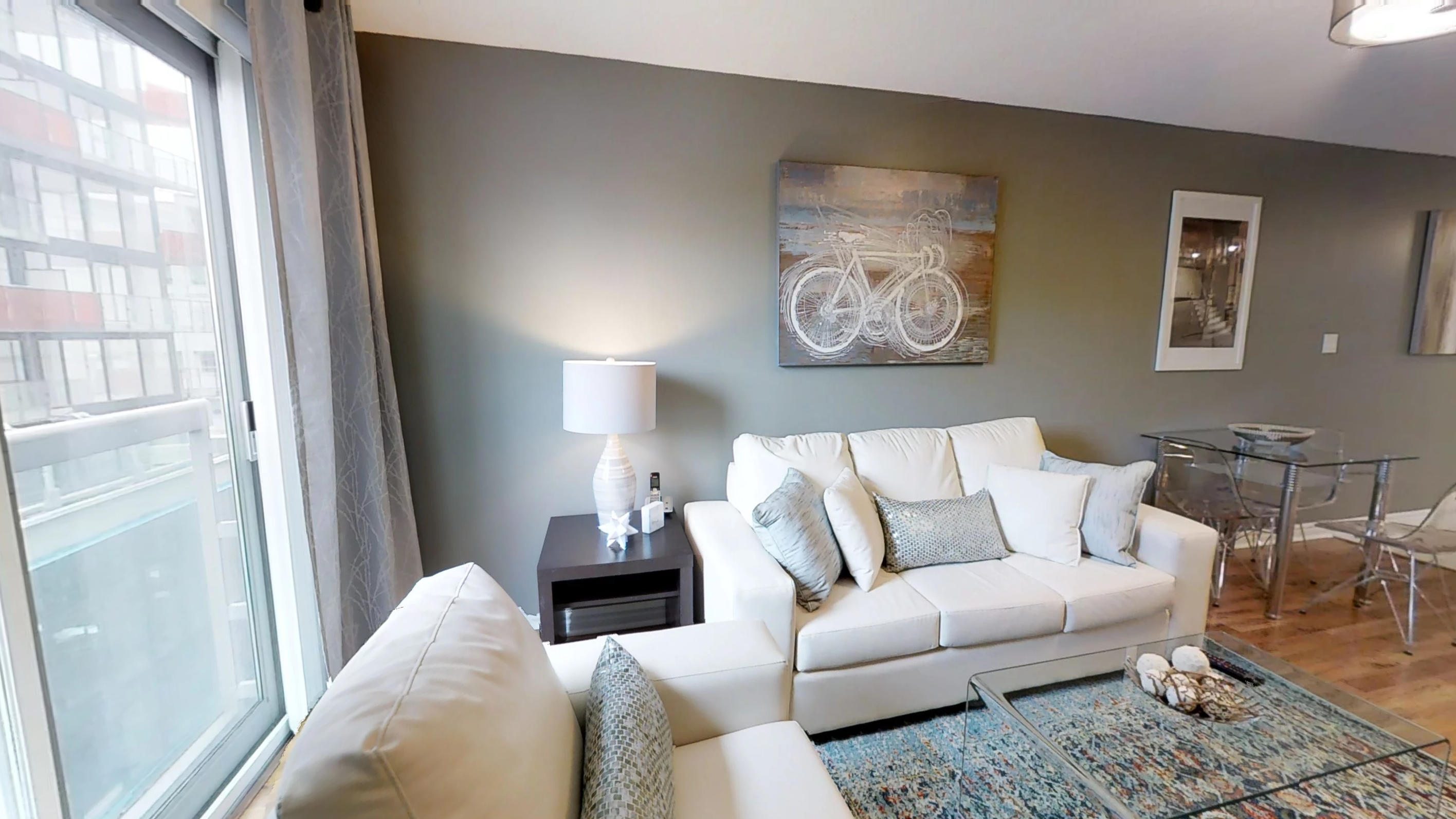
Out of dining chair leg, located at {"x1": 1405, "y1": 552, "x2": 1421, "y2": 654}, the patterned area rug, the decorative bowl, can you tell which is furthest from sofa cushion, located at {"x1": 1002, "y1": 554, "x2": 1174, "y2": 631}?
the decorative bowl

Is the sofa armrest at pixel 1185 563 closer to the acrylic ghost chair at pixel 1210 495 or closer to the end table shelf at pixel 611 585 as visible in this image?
the acrylic ghost chair at pixel 1210 495

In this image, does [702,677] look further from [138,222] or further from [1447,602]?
[1447,602]

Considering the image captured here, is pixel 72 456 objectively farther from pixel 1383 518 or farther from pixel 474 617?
pixel 1383 518

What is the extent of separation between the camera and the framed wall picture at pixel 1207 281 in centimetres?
297

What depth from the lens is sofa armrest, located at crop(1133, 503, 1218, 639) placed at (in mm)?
2092

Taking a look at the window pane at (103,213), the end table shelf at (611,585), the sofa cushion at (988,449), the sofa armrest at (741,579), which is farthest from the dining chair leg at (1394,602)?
the window pane at (103,213)

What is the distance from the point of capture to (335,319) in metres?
1.74

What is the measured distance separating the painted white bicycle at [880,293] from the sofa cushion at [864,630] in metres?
1.14

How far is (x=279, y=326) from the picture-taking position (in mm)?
1639

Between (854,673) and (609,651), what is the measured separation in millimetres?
958

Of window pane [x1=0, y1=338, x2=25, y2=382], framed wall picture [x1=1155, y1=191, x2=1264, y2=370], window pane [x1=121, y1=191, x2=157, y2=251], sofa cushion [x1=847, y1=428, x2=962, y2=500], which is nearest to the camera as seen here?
Result: window pane [x1=0, y1=338, x2=25, y2=382]

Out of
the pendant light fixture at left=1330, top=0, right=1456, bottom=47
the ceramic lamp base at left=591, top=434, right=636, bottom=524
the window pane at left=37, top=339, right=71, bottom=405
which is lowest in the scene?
the ceramic lamp base at left=591, top=434, right=636, bottom=524

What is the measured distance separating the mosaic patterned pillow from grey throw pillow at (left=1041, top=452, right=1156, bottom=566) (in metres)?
1.88

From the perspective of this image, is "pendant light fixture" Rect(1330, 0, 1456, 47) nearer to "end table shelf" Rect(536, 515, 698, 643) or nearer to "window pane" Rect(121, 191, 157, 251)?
"end table shelf" Rect(536, 515, 698, 643)
